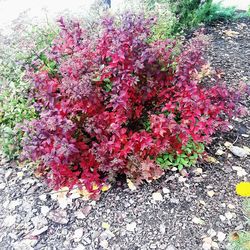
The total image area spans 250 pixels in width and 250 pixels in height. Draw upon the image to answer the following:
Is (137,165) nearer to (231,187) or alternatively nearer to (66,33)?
(231,187)

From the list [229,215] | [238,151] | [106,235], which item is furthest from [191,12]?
[106,235]

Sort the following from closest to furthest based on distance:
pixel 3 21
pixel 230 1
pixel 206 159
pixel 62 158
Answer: pixel 62 158
pixel 206 159
pixel 3 21
pixel 230 1

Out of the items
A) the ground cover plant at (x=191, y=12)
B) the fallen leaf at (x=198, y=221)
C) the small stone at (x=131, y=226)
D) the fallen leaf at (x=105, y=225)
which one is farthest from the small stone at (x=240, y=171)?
the ground cover plant at (x=191, y=12)

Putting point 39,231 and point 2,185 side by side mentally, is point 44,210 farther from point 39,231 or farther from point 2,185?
point 2,185

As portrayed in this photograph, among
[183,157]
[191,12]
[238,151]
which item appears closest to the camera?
[183,157]

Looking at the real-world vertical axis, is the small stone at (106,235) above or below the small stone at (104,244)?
above

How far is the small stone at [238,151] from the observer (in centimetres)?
278

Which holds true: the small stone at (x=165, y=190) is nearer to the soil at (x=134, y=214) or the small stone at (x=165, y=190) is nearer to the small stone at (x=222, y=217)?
the soil at (x=134, y=214)

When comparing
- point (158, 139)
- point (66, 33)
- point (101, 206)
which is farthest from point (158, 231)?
point (66, 33)

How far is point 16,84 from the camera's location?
311 cm

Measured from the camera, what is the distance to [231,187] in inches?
99.2

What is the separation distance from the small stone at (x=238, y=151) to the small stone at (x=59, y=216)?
132 cm

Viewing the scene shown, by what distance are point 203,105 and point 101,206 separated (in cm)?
93

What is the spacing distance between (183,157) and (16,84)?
4.94 feet
